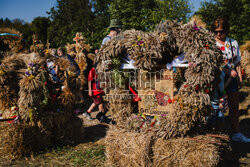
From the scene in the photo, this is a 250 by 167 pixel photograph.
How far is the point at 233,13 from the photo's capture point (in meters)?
11.7

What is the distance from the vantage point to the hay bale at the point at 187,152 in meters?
2.71

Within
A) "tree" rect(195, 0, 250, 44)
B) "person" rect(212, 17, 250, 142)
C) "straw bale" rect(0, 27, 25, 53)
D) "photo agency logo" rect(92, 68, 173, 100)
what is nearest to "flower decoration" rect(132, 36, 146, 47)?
"photo agency logo" rect(92, 68, 173, 100)

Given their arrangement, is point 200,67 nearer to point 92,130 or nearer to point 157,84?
point 157,84

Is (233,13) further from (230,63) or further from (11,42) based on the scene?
(11,42)

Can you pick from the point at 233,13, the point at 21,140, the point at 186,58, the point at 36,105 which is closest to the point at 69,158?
the point at 21,140

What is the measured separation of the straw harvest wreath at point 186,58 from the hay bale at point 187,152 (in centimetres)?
13

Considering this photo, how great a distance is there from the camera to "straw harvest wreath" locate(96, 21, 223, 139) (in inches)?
109

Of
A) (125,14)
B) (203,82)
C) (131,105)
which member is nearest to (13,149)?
(131,105)

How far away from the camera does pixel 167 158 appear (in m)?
2.84

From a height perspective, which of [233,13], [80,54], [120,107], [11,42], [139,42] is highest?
[233,13]

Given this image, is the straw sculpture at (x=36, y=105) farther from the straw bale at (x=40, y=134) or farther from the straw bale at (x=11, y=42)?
the straw bale at (x=11, y=42)

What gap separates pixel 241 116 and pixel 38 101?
5.17 m

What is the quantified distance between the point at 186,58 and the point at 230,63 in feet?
5.36

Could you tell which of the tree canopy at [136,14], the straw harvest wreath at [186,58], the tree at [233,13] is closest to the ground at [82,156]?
the straw harvest wreath at [186,58]
